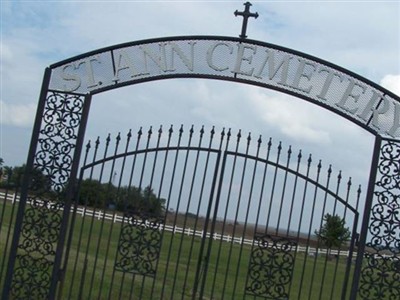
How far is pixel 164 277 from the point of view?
8.22m

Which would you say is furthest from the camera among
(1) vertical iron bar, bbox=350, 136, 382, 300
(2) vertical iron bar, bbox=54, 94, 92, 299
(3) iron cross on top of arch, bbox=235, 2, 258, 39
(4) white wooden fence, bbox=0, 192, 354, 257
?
(3) iron cross on top of arch, bbox=235, 2, 258, 39

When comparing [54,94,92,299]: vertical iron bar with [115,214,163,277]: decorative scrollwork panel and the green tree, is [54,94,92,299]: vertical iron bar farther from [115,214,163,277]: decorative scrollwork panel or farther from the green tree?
the green tree

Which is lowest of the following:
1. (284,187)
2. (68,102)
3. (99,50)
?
(284,187)

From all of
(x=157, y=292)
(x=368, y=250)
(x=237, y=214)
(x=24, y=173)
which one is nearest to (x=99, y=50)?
(x=24, y=173)

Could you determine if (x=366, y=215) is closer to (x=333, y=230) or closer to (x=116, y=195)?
(x=333, y=230)

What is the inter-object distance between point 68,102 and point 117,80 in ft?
2.05

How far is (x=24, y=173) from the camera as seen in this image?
823 centimetres

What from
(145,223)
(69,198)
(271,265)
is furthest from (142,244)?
(271,265)

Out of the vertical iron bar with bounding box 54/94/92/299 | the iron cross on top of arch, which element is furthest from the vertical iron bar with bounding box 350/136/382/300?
the vertical iron bar with bounding box 54/94/92/299

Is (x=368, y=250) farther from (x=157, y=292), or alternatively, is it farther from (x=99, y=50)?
(x=157, y=292)

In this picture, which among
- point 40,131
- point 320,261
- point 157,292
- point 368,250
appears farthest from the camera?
point 320,261

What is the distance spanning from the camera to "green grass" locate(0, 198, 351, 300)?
786cm


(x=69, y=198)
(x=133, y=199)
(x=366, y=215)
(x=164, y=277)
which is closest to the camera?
(x=366, y=215)

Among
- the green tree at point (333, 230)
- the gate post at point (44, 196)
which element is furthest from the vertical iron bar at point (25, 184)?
the green tree at point (333, 230)
